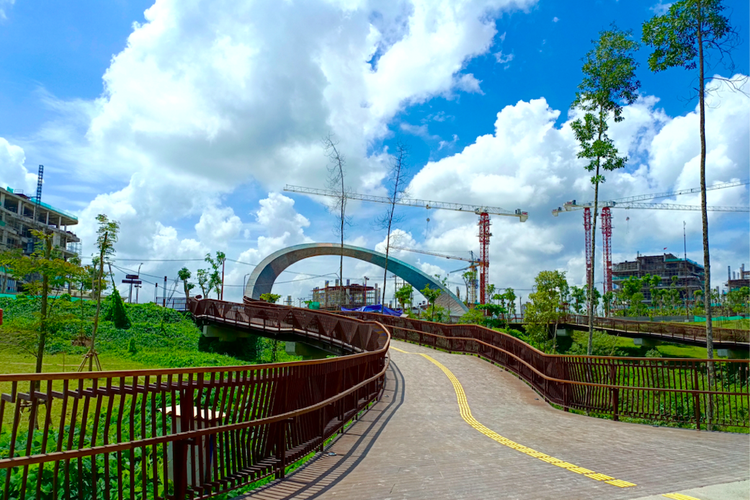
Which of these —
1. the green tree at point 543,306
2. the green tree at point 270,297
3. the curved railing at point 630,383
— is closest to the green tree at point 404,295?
the green tree at point 270,297

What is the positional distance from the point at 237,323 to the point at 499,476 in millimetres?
25515

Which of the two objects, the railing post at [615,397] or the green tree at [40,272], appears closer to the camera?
the railing post at [615,397]

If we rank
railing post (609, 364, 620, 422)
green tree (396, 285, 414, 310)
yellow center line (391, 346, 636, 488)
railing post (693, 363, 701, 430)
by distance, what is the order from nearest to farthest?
1. yellow center line (391, 346, 636, 488)
2. railing post (693, 363, 701, 430)
3. railing post (609, 364, 620, 422)
4. green tree (396, 285, 414, 310)

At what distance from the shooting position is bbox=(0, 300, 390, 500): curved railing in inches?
151

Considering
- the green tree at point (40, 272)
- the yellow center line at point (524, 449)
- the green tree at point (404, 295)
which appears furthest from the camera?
the green tree at point (404, 295)

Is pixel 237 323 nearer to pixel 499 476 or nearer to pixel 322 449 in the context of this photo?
pixel 322 449

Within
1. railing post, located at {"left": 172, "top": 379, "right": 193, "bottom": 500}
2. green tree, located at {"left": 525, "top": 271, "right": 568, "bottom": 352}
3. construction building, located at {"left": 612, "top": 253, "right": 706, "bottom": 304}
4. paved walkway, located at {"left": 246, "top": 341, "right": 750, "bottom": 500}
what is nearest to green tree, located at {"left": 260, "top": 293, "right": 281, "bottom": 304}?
green tree, located at {"left": 525, "top": 271, "right": 568, "bottom": 352}

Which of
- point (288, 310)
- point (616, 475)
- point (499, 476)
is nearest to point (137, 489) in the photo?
point (499, 476)

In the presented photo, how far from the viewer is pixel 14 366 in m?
20.4

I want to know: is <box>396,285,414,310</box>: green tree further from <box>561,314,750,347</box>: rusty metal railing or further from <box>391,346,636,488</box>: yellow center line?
<box>391,346,636,488</box>: yellow center line

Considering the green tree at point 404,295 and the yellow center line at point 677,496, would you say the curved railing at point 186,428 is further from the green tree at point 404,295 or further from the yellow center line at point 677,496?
A: the green tree at point 404,295

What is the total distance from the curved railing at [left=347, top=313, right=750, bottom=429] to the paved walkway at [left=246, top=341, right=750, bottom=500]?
72cm

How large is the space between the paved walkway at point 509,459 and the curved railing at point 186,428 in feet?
1.53

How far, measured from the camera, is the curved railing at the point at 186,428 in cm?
383
